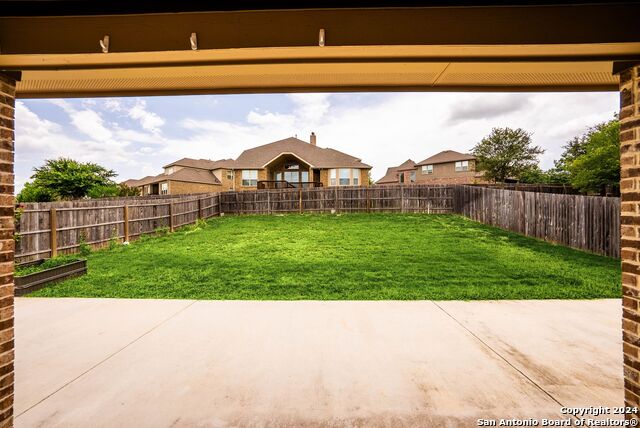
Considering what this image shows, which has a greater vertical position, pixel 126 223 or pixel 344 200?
pixel 344 200

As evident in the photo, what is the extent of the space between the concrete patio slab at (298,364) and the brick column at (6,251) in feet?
1.73

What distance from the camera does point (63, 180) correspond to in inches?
1264

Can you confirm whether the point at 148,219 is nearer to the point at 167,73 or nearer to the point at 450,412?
the point at 167,73

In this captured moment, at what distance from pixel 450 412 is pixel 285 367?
5.16 ft

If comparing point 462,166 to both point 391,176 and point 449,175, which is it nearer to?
point 449,175

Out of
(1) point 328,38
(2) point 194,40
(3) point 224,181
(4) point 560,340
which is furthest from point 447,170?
(2) point 194,40

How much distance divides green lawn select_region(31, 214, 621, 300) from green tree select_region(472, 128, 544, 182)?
3238cm

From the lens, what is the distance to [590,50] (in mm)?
2125

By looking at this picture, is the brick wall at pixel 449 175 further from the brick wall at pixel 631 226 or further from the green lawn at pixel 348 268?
the brick wall at pixel 631 226

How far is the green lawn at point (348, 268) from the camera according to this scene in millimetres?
5883

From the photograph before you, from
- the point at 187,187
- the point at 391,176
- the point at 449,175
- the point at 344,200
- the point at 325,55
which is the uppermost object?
the point at 391,176

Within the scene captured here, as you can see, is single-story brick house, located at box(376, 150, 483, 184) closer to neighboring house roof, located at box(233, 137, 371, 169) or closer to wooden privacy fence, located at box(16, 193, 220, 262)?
neighboring house roof, located at box(233, 137, 371, 169)

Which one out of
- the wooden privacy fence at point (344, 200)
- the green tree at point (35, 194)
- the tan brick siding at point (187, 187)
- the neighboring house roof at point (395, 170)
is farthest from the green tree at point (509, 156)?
the green tree at point (35, 194)

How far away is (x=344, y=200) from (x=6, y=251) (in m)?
19.5
